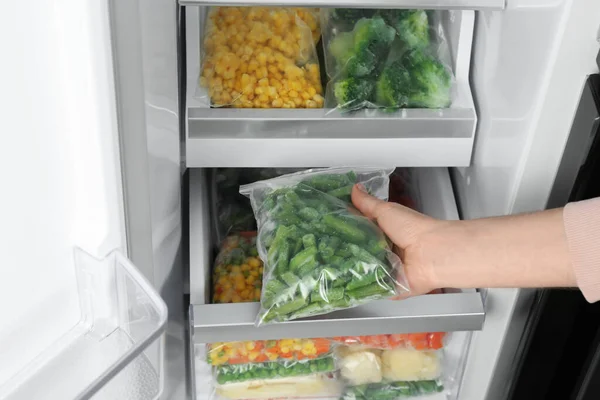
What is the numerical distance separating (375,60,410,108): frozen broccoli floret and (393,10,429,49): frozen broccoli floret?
0.08 metres

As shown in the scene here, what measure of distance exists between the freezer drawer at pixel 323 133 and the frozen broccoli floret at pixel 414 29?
2.3 inches

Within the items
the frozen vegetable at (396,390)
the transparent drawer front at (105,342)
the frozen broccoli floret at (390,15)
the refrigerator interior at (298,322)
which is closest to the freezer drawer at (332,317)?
the refrigerator interior at (298,322)

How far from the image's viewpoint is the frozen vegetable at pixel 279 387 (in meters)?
1.23

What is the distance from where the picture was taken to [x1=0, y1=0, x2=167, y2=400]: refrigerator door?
1.80 feet

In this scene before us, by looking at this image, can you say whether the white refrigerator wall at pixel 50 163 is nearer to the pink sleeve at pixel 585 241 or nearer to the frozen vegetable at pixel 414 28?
the pink sleeve at pixel 585 241

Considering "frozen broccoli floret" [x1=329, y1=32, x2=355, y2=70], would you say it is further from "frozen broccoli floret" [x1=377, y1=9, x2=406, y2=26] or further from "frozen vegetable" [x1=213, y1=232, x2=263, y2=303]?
"frozen vegetable" [x1=213, y1=232, x2=263, y2=303]

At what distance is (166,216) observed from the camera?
1.01 m

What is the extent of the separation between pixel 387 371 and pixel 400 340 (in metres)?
0.07

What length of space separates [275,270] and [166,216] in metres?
0.16

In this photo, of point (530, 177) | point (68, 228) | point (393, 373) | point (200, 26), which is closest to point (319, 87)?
point (200, 26)

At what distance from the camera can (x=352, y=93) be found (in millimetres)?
1100

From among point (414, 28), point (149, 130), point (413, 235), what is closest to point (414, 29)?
point (414, 28)

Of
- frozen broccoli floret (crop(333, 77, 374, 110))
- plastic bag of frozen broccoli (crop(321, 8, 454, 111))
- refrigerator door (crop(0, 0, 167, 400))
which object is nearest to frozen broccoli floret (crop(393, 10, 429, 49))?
plastic bag of frozen broccoli (crop(321, 8, 454, 111))

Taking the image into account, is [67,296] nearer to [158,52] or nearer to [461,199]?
[158,52]
